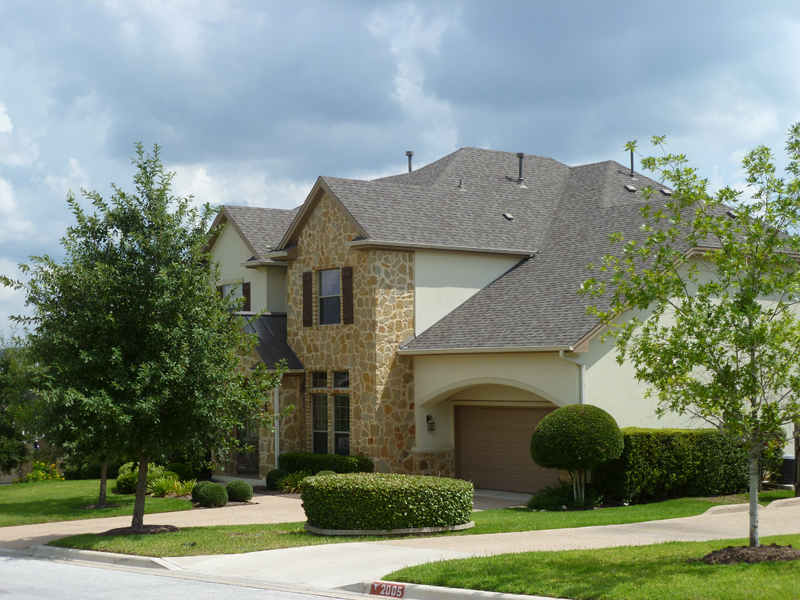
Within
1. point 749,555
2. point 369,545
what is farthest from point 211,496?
point 749,555

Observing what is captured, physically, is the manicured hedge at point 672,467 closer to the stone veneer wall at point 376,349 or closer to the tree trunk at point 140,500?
the stone veneer wall at point 376,349

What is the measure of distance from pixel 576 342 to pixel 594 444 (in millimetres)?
2368

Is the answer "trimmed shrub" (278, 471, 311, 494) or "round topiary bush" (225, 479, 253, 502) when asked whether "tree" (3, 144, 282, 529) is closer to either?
"round topiary bush" (225, 479, 253, 502)

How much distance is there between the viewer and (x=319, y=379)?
25781 millimetres

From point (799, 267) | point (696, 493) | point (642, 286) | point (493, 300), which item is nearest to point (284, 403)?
point (493, 300)

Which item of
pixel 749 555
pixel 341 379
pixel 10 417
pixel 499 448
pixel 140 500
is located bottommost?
pixel 749 555

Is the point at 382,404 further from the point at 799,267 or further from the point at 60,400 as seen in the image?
the point at 799,267

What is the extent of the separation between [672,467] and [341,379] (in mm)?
9462

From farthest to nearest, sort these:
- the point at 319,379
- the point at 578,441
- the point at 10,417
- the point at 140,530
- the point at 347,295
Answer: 1. the point at 10,417
2. the point at 319,379
3. the point at 347,295
4. the point at 578,441
5. the point at 140,530

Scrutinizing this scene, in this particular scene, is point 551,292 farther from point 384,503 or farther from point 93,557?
point 93,557

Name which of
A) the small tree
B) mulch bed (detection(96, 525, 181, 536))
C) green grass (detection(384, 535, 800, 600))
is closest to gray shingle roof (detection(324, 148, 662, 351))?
the small tree

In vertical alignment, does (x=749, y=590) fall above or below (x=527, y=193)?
below

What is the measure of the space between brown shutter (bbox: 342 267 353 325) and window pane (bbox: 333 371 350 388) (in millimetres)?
1479

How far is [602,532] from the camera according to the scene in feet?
49.0
